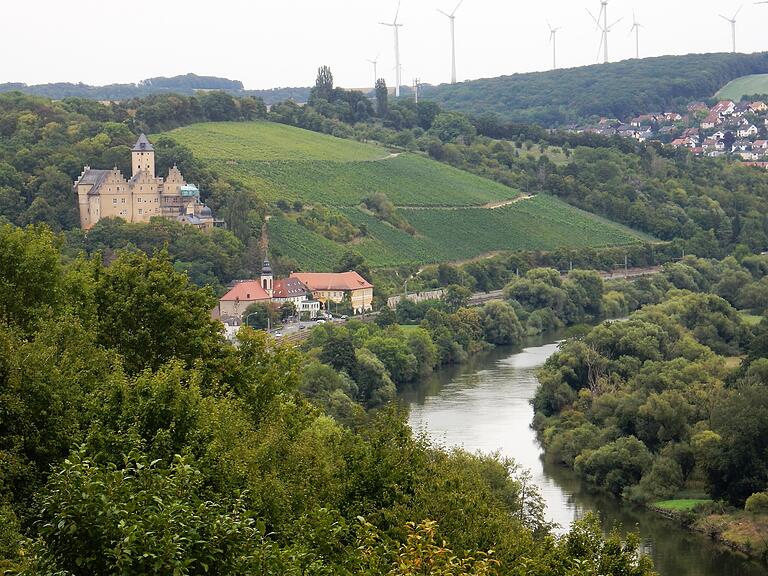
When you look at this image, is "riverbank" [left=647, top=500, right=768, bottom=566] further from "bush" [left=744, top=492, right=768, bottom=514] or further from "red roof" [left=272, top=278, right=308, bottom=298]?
"red roof" [left=272, top=278, right=308, bottom=298]

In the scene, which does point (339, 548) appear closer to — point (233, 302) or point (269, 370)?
point (269, 370)

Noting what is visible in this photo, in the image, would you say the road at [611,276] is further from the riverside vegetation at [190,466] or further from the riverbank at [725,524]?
the riverside vegetation at [190,466]

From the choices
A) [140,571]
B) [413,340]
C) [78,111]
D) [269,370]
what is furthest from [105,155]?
[140,571]

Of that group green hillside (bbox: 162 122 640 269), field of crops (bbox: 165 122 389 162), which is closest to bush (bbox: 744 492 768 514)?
green hillside (bbox: 162 122 640 269)

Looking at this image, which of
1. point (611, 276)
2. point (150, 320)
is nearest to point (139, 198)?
point (611, 276)

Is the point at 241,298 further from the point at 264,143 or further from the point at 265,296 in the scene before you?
the point at 264,143

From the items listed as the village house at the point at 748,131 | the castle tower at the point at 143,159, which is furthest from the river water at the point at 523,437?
the village house at the point at 748,131
